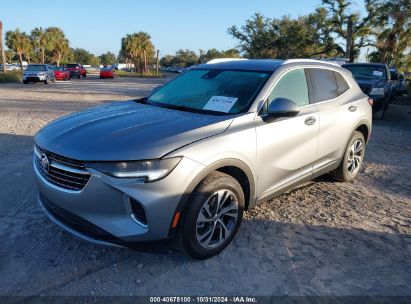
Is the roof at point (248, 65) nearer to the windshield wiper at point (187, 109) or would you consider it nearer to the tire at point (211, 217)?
the windshield wiper at point (187, 109)

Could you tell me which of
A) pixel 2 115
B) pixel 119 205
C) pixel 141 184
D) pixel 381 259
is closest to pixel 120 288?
pixel 119 205

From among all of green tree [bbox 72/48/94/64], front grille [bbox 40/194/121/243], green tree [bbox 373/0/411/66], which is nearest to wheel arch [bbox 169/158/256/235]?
front grille [bbox 40/194/121/243]

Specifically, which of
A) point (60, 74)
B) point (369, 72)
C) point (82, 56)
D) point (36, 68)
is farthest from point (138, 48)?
point (82, 56)

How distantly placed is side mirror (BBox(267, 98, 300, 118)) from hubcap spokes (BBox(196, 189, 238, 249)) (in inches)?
35.3

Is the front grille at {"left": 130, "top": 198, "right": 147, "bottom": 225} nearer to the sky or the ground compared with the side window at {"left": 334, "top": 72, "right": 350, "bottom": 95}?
nearer to the ground

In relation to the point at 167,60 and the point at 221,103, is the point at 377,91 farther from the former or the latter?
the point at 167,60

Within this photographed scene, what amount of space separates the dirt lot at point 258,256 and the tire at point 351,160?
31 cm

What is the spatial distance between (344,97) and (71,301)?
13.4ft

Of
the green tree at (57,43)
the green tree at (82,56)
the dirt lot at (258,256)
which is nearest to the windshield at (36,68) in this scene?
the dirt lot at (258,256)

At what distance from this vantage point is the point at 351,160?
5602mm

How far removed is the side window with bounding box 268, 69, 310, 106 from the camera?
4.08 meters

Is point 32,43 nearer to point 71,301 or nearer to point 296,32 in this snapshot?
point 296,32

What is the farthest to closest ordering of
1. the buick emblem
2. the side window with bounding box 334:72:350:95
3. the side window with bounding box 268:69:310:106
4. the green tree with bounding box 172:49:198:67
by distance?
the green tree with bounding box 172:49:198:67 → the side window with bounding box 334:72:350:95 → the side window with bounding box 268:69:310:106 → the buick emblem

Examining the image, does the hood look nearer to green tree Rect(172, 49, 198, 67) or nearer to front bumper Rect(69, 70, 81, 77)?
front bumper Rect(69, 70, 81, 77)
